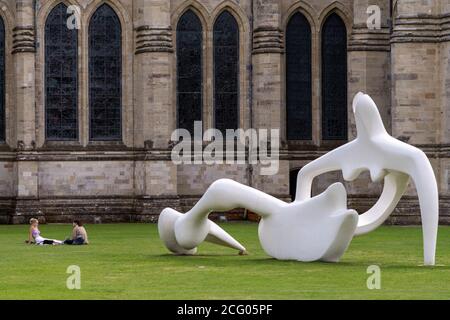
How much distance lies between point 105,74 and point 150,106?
2.63 meters

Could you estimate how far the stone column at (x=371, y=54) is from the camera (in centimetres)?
5391

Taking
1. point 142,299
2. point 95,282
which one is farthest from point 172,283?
point 142,299

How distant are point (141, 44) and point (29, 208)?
→ 736cm

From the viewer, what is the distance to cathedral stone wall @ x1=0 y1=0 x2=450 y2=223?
53656 millimetres

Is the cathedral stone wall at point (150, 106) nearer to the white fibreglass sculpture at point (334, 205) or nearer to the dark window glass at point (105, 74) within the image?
the dark window glass at point (105, 74)

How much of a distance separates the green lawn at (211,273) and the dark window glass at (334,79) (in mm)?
17502

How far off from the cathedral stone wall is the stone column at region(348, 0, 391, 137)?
0.12ft

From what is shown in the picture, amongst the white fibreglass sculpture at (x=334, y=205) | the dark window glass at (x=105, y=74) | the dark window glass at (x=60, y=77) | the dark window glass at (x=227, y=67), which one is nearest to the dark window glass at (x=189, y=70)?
the dark window glass at (x=227, y=67)

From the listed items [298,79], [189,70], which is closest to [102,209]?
[189,70]

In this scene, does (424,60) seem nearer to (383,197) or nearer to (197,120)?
(197,120)

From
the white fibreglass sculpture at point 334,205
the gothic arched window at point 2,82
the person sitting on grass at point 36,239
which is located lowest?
the person sitting on grass at point 36,239

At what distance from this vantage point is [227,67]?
55594 mm

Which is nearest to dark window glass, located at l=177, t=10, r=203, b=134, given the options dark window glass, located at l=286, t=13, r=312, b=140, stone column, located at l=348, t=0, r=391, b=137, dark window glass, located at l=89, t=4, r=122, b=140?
dark window glass, located at l=89, t=4, r=122, b=140

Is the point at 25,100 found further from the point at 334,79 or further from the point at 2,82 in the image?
the point at 334,79
